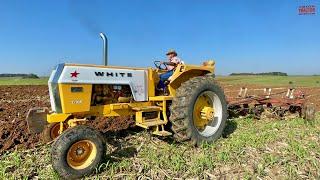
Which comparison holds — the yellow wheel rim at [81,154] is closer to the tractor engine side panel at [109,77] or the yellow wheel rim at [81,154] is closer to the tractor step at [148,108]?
the tractor engine side panel at [109,77]

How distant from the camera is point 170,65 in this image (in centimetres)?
739

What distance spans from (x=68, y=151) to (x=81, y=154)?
Answer: 0.84 ft

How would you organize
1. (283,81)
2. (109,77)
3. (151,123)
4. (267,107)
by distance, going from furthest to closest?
(283,81)
(267,107)
(151,123)
(109,77)

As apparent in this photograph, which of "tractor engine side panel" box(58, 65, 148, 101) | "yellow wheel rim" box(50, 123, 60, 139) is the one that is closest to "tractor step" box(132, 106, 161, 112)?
"tractor engine side panel" box(58, 65, 148, 101)

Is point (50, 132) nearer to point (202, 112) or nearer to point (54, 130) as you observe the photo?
point (54, 130)

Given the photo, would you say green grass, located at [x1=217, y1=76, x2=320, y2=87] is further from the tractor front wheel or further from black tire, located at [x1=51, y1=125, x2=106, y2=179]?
black tire, located at [x1=51, y1=125, x2=106, y2=179]

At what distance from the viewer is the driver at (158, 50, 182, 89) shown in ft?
23.1

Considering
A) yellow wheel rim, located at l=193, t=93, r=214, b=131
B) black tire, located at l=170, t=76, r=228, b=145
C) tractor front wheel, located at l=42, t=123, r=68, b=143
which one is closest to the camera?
tractor front wheel, located at l=42, t=123, r=68, b=143

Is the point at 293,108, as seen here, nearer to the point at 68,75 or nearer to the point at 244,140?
the point at 244,140

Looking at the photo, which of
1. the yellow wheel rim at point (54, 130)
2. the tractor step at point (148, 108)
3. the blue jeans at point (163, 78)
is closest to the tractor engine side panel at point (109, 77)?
the tractor step at point (148, 108)

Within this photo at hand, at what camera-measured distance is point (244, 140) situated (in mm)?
6809

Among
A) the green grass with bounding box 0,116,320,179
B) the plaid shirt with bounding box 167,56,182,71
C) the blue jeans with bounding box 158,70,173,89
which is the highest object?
the plaid shirt with bounding box 167,56,182,71

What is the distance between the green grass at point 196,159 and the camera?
200 inches

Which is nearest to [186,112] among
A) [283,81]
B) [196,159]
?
[196,159]
